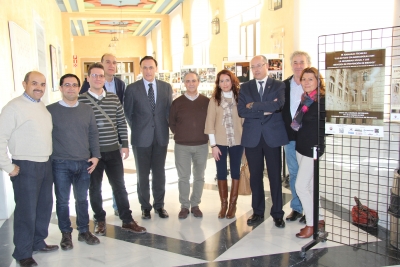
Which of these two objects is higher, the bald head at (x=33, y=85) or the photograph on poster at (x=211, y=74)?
the photograph on poster at (x=211, y=74)

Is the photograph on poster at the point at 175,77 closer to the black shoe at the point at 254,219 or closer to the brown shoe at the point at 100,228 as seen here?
the black shoe at the point at 254,219

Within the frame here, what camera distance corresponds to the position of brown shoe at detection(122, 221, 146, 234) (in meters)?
3.14

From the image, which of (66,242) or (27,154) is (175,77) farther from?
(27,154)

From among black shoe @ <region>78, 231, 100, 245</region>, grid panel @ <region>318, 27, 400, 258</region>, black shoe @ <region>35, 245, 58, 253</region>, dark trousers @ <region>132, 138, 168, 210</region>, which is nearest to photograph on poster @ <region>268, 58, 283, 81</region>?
grid panel @ <region>318, 27, 400, 258</region>

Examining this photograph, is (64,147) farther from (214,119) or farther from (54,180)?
(214,119)

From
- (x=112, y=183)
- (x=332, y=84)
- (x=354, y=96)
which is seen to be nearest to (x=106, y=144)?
(x=112, y=183)

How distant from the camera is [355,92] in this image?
2303 mm

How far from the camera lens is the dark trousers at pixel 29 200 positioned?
248 cm

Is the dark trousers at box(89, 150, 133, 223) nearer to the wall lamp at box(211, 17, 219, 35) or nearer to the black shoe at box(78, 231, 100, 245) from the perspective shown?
the black shoe at box(78, 231, 100, 245)

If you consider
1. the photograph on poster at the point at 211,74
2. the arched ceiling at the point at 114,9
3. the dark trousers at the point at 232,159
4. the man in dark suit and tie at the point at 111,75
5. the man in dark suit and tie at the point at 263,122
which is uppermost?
the arched ceiling at the point at 114,9

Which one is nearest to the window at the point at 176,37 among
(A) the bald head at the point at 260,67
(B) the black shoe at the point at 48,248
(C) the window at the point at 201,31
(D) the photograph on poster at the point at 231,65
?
(C) the window at the point at 201,31

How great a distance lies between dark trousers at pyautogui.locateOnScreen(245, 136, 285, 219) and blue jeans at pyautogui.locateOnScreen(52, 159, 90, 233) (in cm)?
145

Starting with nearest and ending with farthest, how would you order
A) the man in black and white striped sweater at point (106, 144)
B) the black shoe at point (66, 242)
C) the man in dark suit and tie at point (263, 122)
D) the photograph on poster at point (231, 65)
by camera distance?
the black shoe at point (66, 242) < the man in black and white striped sweater at point (106, 144) < the man in dark suit and tie at point (263, 122) < the photograph on poster at point (231, 65)

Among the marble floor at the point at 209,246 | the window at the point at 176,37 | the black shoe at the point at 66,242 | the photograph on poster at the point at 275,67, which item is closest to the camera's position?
the marble floor at the point at 209,246
